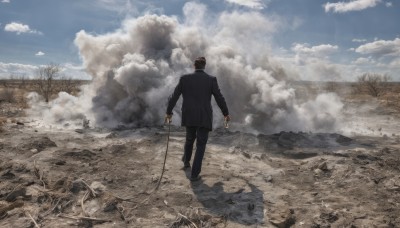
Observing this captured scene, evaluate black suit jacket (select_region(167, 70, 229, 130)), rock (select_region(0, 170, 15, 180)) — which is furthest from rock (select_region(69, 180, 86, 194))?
black suit jacket (select_region(167, 70, 229, 130))

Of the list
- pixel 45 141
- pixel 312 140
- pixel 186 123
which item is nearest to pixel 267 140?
pixel 312 140

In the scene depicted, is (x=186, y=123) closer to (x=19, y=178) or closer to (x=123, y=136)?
(x=19, y=178)

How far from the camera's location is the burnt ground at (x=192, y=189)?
4.45 meters

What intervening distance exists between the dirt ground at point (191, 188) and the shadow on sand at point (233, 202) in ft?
0.04

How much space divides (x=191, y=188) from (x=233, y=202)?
2.39ft

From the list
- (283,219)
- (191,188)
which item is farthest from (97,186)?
(283,219)

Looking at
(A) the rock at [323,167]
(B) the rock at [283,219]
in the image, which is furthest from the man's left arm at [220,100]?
(A) the rock at [323,167]

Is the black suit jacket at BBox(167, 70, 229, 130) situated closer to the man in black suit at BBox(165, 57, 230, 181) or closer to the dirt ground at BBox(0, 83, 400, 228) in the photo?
the man in black suit at BBox(165, 57, 230, 181)

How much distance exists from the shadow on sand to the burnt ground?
0.01 metres

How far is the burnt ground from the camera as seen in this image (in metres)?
4.45

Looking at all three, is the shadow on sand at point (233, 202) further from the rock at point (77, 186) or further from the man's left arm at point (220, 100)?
the rock at point (77, 186)

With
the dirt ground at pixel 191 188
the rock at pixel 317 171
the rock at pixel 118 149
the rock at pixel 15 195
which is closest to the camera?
the dirt ground at pixel 191 188

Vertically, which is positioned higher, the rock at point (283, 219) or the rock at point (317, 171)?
the rock at point (317, 171)

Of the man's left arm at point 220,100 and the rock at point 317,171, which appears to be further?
Answer: the rock at point 317,171
